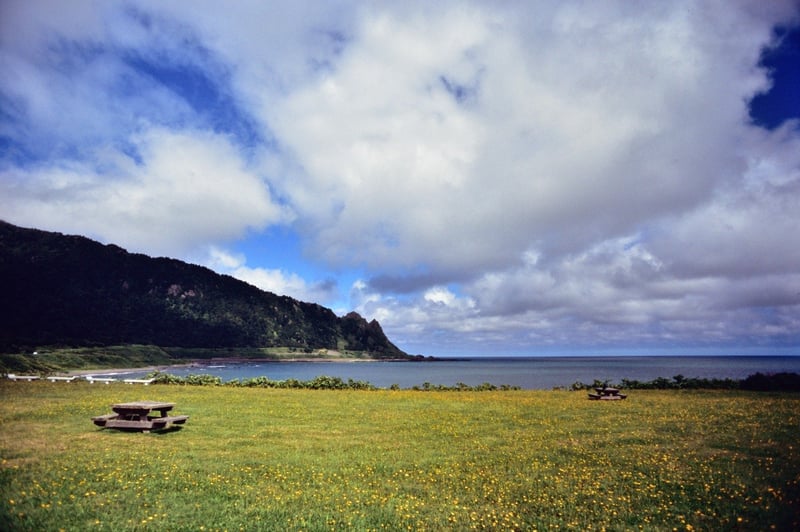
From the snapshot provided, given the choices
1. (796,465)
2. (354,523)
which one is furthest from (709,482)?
(354,523)

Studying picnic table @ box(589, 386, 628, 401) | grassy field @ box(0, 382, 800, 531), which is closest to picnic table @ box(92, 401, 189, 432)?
grassy field @ box(0, 382, 800, 531)

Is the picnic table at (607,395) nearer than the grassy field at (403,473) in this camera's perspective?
No

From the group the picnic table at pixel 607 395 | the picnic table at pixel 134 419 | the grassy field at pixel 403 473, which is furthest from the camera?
the picnic table at pixel 607 395

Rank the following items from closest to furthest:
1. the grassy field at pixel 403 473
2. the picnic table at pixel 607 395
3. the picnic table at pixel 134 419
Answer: the grassy field at pixel 403 473, the picnic table at pixel 134 419, the picnic table at pixel 607 395

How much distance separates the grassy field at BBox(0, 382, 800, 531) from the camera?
9.73 metres

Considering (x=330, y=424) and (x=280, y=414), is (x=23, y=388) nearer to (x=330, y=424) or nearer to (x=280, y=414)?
(x=280, y=414)

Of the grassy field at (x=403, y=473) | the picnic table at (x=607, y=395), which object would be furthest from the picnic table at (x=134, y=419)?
the picnic table at (x=607, y=395)

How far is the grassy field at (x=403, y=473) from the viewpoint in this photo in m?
9.73

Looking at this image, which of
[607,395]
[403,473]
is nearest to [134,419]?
[403,473]

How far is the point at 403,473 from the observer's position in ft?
44.3

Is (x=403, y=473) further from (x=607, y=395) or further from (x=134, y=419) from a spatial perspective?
(x=607, y=395)

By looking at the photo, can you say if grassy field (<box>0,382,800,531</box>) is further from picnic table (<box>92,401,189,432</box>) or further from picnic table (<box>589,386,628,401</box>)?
picnic table (<box>589,386,628,401</box>)

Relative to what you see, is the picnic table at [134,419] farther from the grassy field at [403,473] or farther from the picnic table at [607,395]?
the picnic table at [607,395]

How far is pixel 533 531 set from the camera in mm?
9195
